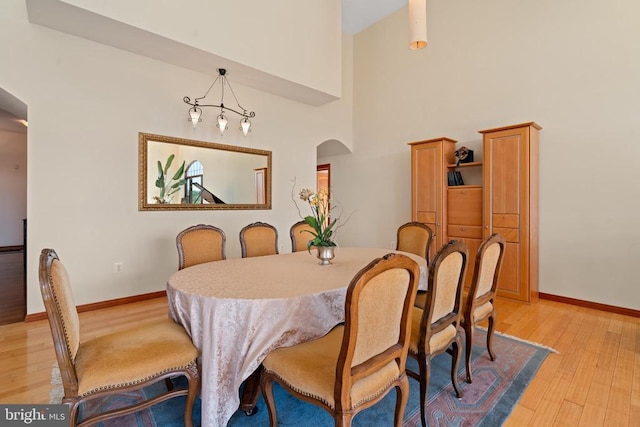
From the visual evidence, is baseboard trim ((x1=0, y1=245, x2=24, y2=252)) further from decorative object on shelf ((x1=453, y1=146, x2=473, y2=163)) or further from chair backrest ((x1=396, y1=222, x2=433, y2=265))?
decorative object on shelf ((x1=453, y1=146, x2=473, y2=163))

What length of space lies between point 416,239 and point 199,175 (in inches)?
120

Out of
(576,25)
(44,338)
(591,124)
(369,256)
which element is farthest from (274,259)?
(576,25)

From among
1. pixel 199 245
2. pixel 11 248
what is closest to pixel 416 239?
pixel 199 245

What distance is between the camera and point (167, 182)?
4.04 metres

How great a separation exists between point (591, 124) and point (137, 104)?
214 inches

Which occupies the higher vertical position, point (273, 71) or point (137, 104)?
point (273, 71)

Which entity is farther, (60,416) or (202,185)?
(202,185)

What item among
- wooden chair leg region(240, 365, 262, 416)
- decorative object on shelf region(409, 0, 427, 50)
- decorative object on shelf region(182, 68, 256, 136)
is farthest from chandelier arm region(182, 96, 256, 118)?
wooden chair leg region(240, 365, 262, 416)

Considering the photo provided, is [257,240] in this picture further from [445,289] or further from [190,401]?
[445,289]

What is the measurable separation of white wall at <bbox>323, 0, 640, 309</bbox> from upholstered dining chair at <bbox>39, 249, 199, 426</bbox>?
4.34 m

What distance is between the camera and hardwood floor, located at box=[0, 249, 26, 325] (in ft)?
10.7

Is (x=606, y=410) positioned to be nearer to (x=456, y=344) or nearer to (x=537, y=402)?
(x=537, y=402)

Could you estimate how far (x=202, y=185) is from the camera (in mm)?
4367

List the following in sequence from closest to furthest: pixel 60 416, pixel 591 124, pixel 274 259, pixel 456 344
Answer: pixel 60 416 → pixel 456 344 → pixel 274 259 → pixel 591 124
